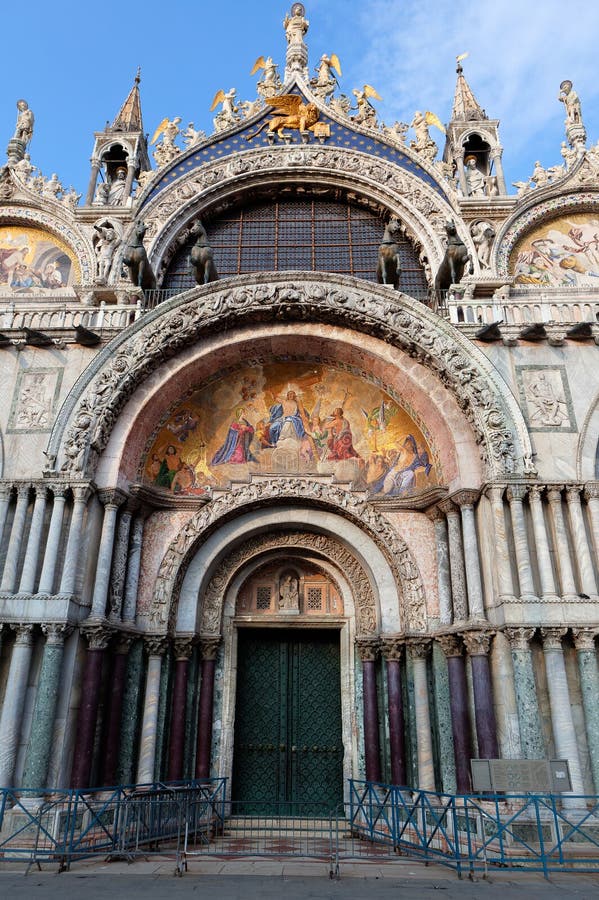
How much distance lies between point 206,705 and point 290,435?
17.2 feet

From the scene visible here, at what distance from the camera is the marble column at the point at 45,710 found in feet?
30.6

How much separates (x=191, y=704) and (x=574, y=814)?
6.20 meters

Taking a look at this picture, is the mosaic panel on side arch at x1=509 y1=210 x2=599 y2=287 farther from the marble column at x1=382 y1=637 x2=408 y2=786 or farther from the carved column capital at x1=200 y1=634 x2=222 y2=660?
the carved column capital at x1=200 y1=634 x2=222 y2=660

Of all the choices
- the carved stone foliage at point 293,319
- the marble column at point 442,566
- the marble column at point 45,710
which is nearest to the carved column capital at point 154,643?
the marble column at point 45,710

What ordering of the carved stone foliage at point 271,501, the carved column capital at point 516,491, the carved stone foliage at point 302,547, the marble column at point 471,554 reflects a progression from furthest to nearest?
1. the carved stone foliage at point 302,547
2. the carved stone foliage at point 271,501
3. the carved column capital at point 516,491
4. the marble column at point 471,554

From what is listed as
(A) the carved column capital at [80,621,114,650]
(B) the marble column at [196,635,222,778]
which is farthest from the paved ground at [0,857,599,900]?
(A) the carved column capital at [80,621,114,650]

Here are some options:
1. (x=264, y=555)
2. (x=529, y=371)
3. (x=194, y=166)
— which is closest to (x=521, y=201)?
(x=529, y=371)

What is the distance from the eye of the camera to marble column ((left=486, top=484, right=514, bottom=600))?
10.1 metres

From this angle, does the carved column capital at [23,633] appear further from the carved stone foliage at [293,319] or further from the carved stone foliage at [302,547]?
the carved stone foliage at [302,547]

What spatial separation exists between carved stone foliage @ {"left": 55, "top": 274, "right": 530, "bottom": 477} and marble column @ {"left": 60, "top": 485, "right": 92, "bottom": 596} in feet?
1.43

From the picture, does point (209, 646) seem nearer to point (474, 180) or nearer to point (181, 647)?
point (181, 647)

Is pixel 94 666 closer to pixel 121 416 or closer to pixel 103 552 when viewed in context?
pixel 103 552

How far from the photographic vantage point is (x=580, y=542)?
407 inches

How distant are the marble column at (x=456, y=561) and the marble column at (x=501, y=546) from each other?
0.77 metres
